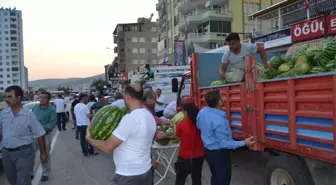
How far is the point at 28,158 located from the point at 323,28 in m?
16.3

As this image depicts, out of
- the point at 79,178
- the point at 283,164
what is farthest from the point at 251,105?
the point at 79,178

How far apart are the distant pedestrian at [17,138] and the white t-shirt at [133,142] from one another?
200 cm

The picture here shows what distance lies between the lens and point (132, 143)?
288cm

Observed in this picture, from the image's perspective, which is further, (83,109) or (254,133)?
(83,109)

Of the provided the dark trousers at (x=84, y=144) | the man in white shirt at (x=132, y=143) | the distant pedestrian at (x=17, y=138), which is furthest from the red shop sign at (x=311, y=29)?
the man in white shirt at (x=132, y=143)

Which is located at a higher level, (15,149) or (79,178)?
(15,149)

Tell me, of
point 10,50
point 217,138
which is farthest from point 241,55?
point 10,50

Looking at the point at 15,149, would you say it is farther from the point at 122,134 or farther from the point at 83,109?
the point at 83,109

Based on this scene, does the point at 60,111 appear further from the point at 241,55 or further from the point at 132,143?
the point at 132,143

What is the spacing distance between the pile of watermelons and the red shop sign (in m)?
13.3

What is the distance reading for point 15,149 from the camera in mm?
4332

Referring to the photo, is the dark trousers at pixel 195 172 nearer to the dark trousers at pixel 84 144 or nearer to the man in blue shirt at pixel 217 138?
the man in blue shirt at pixel 217 138

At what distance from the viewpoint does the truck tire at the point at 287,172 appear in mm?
3701

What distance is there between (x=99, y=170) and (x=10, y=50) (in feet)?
398
